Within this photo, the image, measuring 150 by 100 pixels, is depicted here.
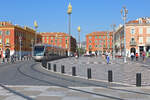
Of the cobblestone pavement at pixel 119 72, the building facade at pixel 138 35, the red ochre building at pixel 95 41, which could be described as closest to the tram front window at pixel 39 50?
the cobblestone pavement at pixel 119 72

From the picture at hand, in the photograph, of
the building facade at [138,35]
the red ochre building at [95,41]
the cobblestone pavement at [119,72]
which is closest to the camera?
the cobblestone pavement at [119,72]

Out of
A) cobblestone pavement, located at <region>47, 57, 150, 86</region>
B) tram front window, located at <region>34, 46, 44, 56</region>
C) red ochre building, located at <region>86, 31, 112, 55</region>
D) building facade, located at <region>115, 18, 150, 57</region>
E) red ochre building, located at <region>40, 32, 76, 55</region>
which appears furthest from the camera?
red ochre building, located at <region>86, 31, 112, 55</region>

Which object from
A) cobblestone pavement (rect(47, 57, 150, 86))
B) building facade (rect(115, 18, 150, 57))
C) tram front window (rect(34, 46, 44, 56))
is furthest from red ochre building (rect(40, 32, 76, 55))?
cobblestone pavement (rect(47, 57, 150, 86))

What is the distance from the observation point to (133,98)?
25.5 feet

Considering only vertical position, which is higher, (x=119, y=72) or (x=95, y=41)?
(x=95, y=41)

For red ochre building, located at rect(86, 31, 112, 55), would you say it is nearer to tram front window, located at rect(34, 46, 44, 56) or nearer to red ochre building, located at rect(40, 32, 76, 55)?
red ochre building, located at rect(40, 32, 76, 55)

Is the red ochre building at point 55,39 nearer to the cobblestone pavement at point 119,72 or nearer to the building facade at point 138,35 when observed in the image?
the building facade at point 138,35

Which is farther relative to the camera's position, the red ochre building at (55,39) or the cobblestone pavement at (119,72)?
the red ochre building at (55,39)

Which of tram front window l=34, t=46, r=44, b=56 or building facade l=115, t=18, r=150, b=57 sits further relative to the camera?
building facade l=115, t=18, r=150, b=57

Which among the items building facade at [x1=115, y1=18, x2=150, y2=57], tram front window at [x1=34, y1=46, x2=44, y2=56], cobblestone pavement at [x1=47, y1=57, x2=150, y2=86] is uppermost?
building facade at [x1=115, y1=18, x2=150, y2=57]

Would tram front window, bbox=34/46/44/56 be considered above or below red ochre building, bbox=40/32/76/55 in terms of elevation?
below

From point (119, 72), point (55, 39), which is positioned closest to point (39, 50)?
point (119, 72)

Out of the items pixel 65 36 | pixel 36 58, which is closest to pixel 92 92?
pixel 36 58

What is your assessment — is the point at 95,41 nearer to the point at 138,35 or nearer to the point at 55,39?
the point at 55,39
